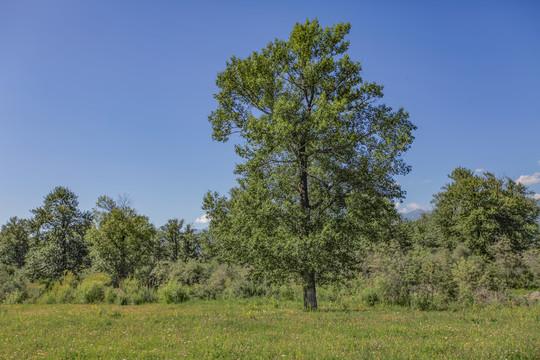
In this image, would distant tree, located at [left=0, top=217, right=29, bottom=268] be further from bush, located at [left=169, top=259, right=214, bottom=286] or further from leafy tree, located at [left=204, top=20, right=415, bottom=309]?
leafy tree, located at [left=204, top=20, right=415, bottom=309]

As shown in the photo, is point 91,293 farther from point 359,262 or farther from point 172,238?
point 172,238

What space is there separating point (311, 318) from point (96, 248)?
28.3m

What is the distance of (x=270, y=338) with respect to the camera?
8.48 m

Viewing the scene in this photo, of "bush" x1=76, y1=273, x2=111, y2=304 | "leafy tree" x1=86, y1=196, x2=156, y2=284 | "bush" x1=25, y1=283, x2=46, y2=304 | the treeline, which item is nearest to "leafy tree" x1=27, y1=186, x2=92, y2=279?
the treeline

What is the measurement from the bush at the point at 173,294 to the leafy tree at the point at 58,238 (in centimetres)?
2533

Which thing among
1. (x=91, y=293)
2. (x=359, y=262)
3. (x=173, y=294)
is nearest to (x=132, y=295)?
(x=173, y=294)

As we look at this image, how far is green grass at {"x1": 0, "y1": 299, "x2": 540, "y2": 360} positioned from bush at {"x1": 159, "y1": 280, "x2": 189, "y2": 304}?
382 inches

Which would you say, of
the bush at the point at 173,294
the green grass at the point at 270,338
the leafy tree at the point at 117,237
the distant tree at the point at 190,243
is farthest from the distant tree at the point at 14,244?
the green grass at the point at 270,338

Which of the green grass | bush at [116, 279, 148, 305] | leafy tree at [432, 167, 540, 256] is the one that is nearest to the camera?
the green grass

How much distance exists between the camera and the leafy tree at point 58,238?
38562mm

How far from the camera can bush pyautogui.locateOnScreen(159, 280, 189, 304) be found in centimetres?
2138

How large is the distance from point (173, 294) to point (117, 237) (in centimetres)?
1375

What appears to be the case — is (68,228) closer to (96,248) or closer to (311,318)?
(96,248)

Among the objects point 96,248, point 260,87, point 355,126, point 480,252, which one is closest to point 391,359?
point 355,126
